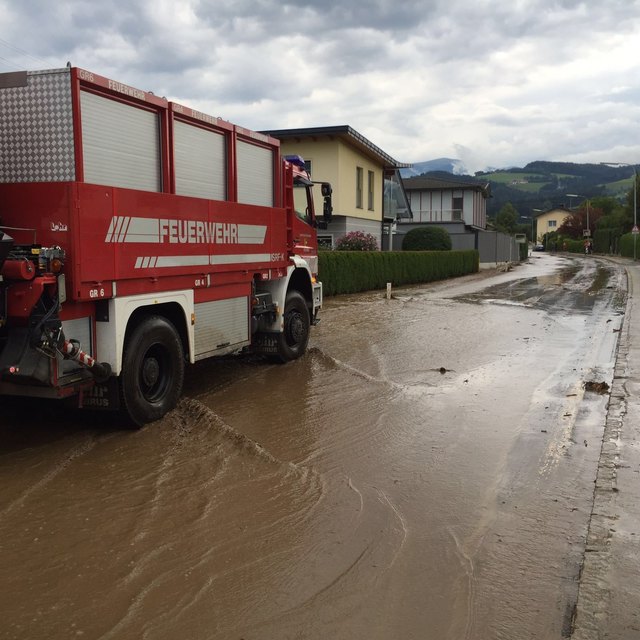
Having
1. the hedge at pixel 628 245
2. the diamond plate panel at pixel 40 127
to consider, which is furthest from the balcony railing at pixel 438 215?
the diamond plate panel at pixel 40 127

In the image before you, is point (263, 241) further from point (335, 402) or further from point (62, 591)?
point (62, 591)

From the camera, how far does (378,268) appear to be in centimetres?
2594

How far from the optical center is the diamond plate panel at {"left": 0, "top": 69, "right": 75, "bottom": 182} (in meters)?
5.30

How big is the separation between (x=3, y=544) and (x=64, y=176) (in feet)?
9.13

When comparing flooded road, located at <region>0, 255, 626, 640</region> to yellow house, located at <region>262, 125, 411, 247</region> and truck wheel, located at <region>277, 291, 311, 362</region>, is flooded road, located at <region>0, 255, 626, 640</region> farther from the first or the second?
yellow house, located at <region>262, 125, 411, 247</region>

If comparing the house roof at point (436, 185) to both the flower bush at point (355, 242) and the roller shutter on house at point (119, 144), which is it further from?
the roller shutter on house at point (119, 144)

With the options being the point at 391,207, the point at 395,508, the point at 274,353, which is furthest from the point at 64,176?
the point at 391,207

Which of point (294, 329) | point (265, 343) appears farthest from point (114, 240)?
point (294, 329)

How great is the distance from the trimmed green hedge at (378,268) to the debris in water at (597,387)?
13673mm

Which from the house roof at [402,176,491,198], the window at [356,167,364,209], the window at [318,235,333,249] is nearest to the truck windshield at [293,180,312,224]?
the window at [318,235,333,249]

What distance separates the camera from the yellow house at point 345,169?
28.6 meters

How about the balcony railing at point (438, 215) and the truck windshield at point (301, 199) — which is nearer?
the truck windshield at point (301, 199)

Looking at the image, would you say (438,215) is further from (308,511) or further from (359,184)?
(308,511)

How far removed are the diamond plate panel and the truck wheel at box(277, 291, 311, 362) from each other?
4.49 m
